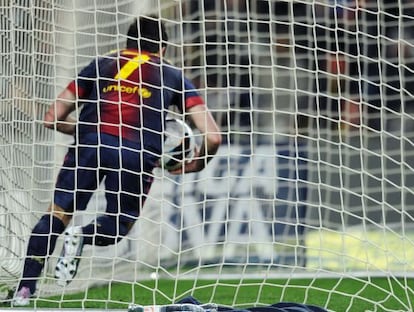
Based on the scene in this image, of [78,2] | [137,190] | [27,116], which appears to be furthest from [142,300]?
[78,2]

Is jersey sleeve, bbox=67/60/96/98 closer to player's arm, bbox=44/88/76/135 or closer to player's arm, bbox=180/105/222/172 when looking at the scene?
player's arm, bbox=44/88/76/135

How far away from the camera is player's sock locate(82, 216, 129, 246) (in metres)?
5.42

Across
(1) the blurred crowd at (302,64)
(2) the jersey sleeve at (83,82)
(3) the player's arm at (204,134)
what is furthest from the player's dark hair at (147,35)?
(1) the blurred crowd at (302,64)

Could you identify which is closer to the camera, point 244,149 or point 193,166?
point 193,166

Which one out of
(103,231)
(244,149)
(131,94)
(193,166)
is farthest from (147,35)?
(244,149)

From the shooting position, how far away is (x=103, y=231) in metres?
5.46

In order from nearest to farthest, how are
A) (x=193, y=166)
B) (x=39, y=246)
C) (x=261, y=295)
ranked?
(x=39, y=246)
(x=193, y=166)
(x=261, y=295)

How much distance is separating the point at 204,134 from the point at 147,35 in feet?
1.76

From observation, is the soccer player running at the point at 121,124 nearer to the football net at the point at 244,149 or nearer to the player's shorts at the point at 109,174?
the player's shorts at the point at 109,174

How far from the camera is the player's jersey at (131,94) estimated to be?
18.1ft

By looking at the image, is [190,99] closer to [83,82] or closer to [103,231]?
[83,82]

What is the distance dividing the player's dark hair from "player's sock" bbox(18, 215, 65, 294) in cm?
90

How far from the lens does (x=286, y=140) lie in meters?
8.45

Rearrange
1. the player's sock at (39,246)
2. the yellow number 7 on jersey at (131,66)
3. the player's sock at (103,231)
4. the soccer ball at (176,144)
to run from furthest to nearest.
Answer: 1. the soccer ball at (176,144)
2. the yellow number 7 on jersey at (131,66)
3. the player's sock at (103,231)
4. the player's sock at (39,246)
